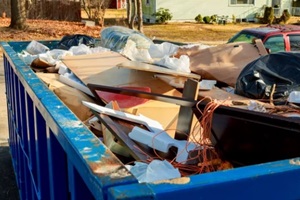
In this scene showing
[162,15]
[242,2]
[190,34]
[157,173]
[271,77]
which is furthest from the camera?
[242,2]

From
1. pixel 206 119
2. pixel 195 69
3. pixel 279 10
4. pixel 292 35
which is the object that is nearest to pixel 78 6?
pixel 279 10

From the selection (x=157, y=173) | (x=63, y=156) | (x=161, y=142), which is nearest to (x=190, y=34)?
(x=161, y=142)

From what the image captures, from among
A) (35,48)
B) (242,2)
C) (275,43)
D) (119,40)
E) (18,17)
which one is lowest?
(275,43)

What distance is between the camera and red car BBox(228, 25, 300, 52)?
9477 millimetres

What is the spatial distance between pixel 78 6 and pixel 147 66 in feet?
84.6

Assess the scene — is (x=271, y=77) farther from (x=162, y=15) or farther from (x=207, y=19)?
(x=207, y=19)

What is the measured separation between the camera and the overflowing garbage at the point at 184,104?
6.41ft

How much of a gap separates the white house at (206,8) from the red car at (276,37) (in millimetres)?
19738

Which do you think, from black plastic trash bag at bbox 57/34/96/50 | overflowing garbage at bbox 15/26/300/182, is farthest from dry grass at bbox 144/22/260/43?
overflowing garbage at bbox 15/26/300/182

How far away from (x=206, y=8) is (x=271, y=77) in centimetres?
2789

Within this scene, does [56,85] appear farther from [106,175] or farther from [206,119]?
[106,175]

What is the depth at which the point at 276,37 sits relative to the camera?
9.55 m

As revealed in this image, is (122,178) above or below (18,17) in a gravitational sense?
below

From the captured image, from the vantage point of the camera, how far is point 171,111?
2.82 m
